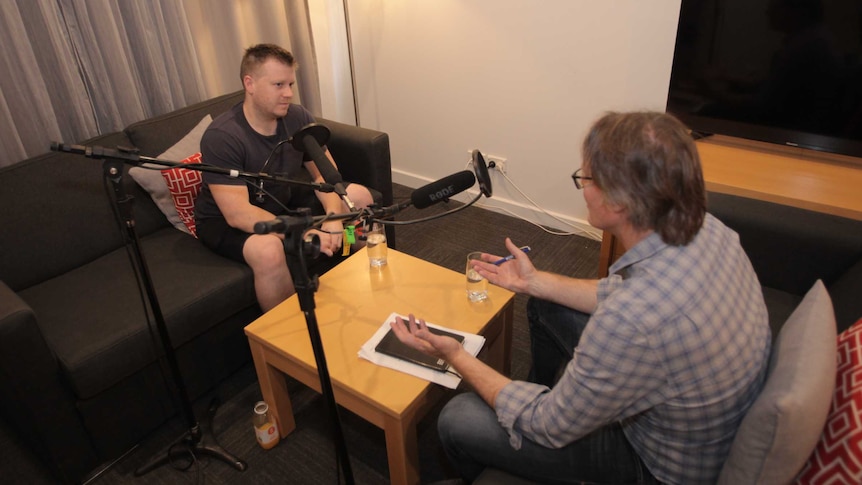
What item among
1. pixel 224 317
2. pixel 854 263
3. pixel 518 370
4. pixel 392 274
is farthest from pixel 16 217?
pixel 854 263

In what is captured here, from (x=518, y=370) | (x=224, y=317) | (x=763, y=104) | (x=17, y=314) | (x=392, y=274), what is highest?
(x=763, y=104)

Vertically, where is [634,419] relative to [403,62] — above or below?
below

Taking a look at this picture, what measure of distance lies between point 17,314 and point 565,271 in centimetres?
214

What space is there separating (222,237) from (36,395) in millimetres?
781

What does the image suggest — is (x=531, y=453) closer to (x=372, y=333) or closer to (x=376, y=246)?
(x=372, y=333)

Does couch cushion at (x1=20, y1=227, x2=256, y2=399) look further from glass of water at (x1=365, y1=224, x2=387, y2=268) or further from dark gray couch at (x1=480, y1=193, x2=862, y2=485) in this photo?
dark gray couch at (x1=480, y1=193, x2=862, y2=485)

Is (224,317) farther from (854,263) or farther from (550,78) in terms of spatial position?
(854,263)

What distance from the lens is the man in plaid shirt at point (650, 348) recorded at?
103cm

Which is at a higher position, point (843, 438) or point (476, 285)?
point (843, 438)

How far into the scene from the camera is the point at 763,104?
2.19m

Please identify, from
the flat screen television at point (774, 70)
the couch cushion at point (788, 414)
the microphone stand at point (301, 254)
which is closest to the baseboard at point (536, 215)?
the flat screen television at point (774, 70)

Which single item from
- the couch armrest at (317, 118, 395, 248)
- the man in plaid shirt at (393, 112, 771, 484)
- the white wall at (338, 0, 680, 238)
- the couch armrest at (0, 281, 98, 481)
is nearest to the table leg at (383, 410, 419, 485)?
the man in plaid shirt at (393, 112, 771, 484)

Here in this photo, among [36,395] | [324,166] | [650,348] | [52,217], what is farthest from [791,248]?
[52,217]

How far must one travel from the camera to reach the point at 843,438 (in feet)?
3.24
